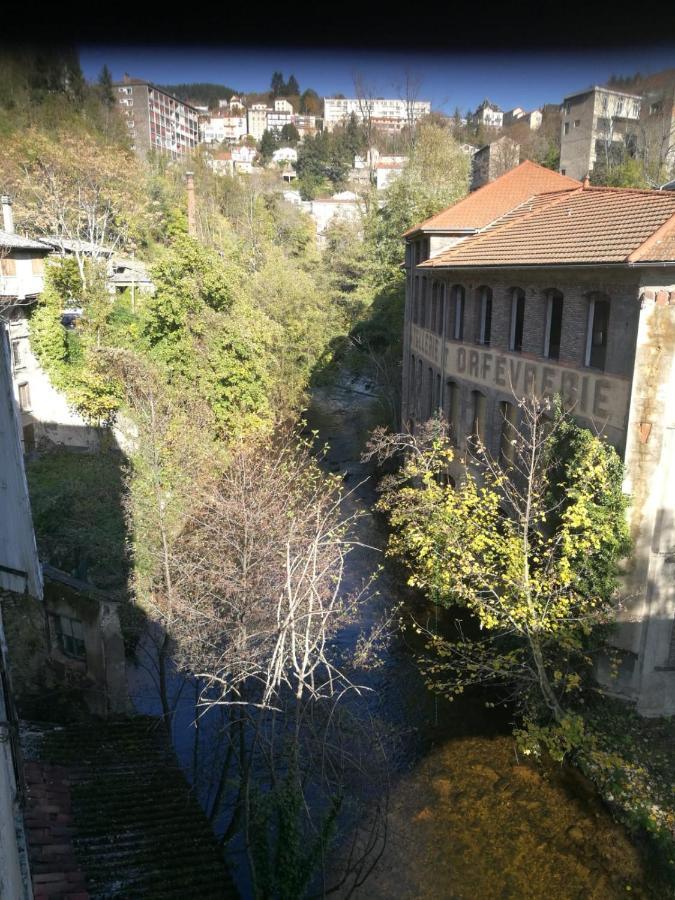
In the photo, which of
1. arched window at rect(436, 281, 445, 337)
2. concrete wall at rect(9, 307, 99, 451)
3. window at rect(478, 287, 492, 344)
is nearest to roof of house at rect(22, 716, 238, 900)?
window at rect(478, 287, 492, 344)

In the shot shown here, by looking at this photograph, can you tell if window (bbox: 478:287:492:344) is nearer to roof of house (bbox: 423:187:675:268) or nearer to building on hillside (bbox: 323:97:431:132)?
roof of house (bbox: 423:187:675:268)

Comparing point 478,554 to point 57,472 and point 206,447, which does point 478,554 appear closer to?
point 206,447

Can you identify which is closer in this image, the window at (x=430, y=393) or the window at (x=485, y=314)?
the window at (x=485, y=314)

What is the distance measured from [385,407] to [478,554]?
60.8 ft

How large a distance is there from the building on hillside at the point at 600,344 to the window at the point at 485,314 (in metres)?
0.03

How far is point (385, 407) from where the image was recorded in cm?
3189

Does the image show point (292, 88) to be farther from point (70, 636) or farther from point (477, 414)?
point (477, 414)

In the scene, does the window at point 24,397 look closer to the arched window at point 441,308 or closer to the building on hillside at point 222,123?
the arched window at point 441,308

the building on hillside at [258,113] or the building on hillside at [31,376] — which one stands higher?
the building on hillside at [258,113]

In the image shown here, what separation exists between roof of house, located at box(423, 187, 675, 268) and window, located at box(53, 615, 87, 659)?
37.0 feet

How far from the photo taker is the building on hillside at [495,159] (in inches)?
896

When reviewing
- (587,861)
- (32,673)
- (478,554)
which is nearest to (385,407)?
(478,554)

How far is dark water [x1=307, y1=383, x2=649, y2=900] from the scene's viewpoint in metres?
9.89

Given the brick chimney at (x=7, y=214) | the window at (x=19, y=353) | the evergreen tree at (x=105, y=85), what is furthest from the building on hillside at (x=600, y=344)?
the brick chimney at (x=7, y=214)
